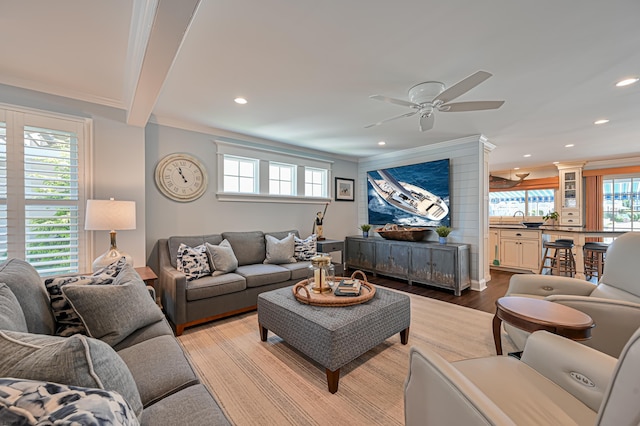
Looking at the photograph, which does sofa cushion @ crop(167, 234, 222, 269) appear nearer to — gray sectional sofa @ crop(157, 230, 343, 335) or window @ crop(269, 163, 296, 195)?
gray sectional sofa @ crop(157, 230, 343, 335)

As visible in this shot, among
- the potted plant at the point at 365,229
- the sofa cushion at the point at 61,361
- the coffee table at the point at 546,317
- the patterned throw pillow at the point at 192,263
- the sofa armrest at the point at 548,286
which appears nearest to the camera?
the sofa cushion at the point at 61,361

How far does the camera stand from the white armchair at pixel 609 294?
1694 millimetres

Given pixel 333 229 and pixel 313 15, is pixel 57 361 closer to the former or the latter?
pixel 313 15

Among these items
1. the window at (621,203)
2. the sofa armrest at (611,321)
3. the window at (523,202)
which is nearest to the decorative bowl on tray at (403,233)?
the sofa armrest at (611,321)

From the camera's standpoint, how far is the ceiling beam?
1291mm

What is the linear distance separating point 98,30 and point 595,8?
310cm

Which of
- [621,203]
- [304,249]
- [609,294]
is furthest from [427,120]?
[621,203]

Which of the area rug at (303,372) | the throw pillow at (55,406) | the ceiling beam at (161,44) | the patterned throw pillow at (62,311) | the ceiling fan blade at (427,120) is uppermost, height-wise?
the ceiling beam at (161,44)

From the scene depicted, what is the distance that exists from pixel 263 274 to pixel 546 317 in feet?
8.70

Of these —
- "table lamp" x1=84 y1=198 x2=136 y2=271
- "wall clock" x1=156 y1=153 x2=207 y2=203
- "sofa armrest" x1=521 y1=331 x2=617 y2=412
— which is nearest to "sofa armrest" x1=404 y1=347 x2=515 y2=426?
"sofa armrest" x1=521 y1=331 x2=617 y2=412

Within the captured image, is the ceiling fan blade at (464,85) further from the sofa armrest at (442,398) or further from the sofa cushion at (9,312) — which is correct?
the sofa cushion at (9,312)

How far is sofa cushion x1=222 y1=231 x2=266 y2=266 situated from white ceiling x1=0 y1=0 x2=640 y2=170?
1.63 metres

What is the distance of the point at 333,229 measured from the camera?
18.0 feet

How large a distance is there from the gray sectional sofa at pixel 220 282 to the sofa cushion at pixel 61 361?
1961mm
